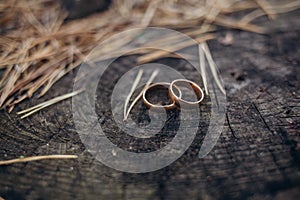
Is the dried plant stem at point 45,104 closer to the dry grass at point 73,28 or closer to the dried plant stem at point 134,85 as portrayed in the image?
the dry grass at point 73,28

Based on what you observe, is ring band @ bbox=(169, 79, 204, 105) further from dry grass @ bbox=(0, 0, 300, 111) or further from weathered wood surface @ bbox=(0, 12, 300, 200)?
dry grass @ bbox=(0, 0, 300, 111)

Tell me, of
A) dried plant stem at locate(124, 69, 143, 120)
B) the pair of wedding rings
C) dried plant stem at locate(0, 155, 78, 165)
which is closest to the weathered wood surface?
dried plant stem at locate(0, 155, 78, 165)

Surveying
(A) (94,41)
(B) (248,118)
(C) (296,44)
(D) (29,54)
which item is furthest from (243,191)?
(D) (29,54)

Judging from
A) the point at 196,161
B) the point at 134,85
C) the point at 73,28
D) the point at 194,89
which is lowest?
the point at 196,161

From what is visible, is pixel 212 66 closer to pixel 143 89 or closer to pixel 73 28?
pixel 143 89

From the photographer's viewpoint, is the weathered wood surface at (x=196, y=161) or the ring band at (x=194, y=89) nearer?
the weathered wood surface at (x=196, y=161)

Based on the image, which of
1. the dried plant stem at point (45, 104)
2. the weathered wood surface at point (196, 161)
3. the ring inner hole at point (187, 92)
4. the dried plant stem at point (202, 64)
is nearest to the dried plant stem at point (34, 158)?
the weathered wood surface at point (196, 161)

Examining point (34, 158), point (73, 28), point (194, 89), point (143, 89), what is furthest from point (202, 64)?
point (34, 158)
